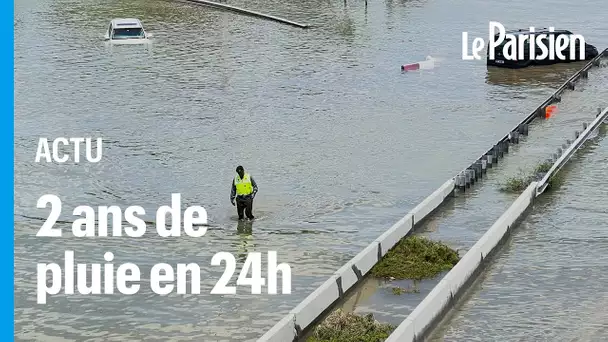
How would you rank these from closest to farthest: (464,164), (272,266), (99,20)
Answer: (272,266) < (464,164) < (99,20)

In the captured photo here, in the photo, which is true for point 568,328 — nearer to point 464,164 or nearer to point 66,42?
point 464,164

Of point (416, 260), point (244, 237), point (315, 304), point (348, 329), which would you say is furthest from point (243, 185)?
point (348, 329)

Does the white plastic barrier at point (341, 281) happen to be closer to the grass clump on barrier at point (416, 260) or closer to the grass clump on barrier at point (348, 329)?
the grass clump on barrier at point (416, 260)

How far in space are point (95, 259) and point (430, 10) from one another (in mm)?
38967

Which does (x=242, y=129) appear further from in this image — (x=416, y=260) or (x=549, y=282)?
(x=549, y=282)

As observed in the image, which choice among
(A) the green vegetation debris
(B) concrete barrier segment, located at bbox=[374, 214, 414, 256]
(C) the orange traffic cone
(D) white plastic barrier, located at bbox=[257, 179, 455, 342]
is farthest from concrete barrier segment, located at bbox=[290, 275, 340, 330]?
(C) the orange traffic cone

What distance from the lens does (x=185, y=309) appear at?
49.6 feet

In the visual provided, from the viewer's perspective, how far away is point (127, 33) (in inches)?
1706

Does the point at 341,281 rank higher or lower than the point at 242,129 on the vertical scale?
lower

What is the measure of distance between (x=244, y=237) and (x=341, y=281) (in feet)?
14.6

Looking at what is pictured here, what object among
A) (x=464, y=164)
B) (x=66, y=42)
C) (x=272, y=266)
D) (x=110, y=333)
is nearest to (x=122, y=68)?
(x=66, y=42)

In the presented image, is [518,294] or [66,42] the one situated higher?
[66,42]

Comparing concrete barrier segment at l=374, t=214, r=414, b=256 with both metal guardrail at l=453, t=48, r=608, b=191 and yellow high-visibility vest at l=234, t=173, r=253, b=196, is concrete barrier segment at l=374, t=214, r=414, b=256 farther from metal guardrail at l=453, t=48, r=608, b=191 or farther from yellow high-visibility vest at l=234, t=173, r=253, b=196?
metal guardrail at l=453, t=48, r=608, b=191

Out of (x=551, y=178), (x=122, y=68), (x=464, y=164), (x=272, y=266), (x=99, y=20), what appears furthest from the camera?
(x=99, y=20)
